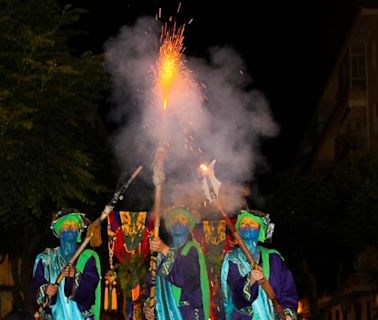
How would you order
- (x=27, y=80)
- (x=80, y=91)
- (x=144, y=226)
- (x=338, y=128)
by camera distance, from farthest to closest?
(x=338, y=128)
(x=144, y=226)
(x=80, y=91)
(x=27, y=80)

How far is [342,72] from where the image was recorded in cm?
5947

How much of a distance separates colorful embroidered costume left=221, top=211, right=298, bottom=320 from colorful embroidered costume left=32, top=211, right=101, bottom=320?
5.44 ft

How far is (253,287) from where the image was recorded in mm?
11938

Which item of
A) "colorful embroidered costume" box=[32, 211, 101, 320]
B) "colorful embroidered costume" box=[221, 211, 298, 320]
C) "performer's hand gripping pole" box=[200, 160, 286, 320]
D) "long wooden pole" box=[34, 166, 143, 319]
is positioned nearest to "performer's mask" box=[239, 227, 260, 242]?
"colorful embroidered costume" box=[221, 211, 298, 320]

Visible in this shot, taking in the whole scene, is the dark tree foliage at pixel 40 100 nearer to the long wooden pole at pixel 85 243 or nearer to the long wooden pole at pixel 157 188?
the long wooden pole at pixel 85 243

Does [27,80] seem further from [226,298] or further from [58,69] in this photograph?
[226,298]

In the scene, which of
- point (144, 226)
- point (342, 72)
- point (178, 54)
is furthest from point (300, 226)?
point (178, 54)

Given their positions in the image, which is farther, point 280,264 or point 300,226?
point 300,226

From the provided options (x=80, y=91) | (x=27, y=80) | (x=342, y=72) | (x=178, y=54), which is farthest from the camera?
(x=342, y=72)

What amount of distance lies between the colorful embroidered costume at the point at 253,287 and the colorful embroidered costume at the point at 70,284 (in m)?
1.66

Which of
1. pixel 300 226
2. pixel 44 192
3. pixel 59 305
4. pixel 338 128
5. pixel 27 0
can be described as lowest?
pixel 59 305

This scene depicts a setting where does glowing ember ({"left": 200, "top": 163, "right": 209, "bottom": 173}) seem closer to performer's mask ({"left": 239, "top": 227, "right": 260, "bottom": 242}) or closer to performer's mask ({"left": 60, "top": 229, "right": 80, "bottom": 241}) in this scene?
performer's mask ({"left": 239, "top": 227, "right": 260, "bottom": 242})

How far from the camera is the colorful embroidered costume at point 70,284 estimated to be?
1256 cm

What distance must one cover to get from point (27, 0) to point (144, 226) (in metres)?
5.26
